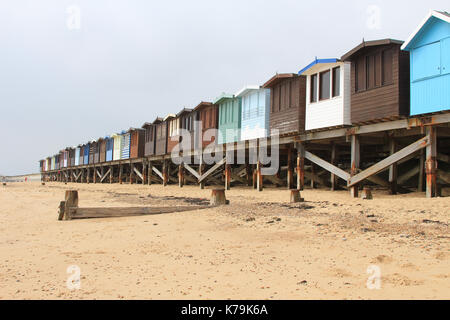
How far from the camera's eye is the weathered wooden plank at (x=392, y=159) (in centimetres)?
1021

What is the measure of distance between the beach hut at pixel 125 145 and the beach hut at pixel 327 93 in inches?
969

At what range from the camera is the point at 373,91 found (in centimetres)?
1201

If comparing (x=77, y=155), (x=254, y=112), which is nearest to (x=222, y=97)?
(x=254, y=112)

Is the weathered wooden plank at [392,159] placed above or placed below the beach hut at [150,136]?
below

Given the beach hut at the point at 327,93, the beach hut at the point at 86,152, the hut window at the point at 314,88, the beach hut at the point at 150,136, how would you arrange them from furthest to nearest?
the beach hut at the point at 86,152 < the beach hut at the point at 150,136 < the hut window at the point at 314,88 < the beach hut at the point at 327,93

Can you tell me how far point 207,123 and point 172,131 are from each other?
5.64m

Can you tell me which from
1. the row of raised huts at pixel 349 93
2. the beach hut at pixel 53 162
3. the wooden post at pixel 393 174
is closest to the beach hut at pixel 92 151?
the beach hut at pixel 53 162

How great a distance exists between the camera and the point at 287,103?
16031 millimetres

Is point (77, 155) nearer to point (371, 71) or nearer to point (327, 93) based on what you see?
point (327, 93)

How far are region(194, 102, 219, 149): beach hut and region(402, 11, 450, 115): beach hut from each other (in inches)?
489

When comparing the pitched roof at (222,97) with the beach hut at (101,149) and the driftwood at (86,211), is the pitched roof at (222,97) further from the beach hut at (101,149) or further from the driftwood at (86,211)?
the beach hut at (101,149)

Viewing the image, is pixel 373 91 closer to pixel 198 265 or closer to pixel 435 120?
pixel 435 120

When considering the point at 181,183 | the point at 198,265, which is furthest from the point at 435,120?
the point at 181,183
